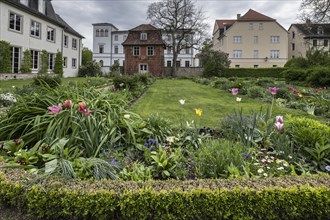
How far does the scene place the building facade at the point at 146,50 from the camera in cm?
3356

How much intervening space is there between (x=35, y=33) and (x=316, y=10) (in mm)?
24904

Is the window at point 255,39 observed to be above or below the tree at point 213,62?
above

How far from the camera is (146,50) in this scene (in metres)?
33.8

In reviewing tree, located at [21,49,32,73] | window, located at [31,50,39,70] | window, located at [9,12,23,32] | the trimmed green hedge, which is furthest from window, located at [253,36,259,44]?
window, located at [9,12,23,32]

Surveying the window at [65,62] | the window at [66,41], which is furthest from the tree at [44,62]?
the window at [66,41]

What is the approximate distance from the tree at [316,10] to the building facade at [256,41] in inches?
842

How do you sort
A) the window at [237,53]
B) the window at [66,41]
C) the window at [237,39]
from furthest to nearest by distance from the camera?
the window at [237,53], the window at [237,39], the window at [66,41]

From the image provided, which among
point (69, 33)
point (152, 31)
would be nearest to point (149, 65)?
point (152, 31)

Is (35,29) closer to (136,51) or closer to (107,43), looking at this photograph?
(136,51)

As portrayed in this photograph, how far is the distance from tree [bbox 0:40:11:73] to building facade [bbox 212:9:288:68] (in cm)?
3456

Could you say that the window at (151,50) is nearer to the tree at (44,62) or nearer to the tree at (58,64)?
the tree at (58,64)

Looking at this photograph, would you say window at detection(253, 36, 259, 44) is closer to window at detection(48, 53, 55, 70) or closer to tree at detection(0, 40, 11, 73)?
window at detection(48, 53, 55, 70)

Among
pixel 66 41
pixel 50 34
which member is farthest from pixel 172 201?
pixel 66 41

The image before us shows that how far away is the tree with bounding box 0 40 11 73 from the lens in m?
17.4
